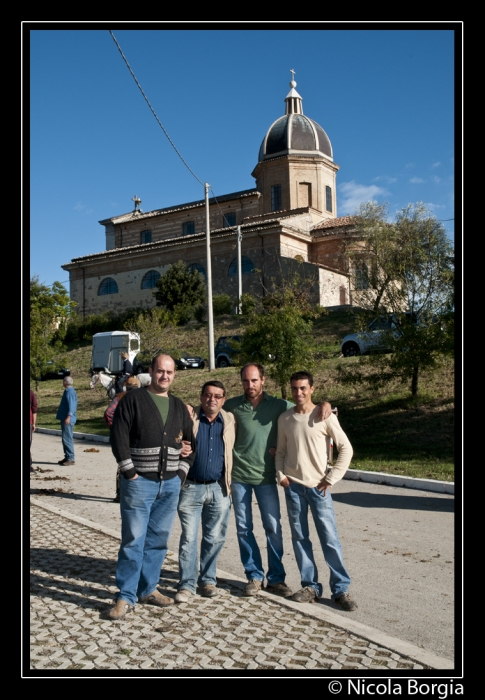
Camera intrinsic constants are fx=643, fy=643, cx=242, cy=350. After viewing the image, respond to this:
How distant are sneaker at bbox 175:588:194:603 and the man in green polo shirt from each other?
555 mm

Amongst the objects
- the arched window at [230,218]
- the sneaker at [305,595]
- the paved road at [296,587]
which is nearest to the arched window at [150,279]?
the arched window at [230,218]

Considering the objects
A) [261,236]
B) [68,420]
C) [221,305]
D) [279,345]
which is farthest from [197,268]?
[68,420]

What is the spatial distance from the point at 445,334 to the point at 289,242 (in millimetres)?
30226

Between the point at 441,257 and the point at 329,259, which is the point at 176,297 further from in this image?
the point at 441,257

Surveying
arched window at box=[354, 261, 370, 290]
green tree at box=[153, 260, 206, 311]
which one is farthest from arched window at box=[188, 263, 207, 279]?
arched window at box=[354, 261, 370, 290]

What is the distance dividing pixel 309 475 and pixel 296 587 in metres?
1.11

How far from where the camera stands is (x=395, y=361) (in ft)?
55.6

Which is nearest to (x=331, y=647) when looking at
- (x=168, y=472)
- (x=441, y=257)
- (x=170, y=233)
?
(x=168, y=472)

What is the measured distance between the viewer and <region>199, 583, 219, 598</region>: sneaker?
538cm

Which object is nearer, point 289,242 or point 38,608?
point 38,608

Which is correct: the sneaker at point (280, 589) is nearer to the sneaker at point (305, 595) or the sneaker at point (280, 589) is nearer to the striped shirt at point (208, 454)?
the sneaker at point (305, 595)

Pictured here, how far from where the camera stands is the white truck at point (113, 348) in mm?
35909

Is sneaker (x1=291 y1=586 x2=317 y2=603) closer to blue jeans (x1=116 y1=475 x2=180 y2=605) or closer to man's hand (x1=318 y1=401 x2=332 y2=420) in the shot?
blue jeans (x1=116 y1=475 x2=180 y2=605)

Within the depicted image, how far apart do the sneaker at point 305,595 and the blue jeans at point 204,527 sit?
0.73m
